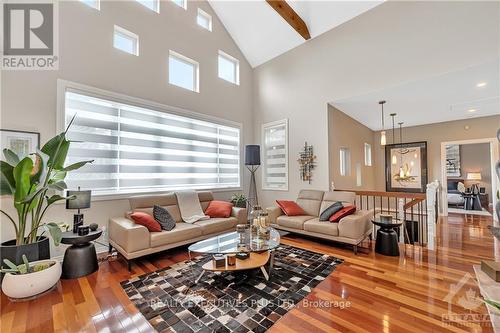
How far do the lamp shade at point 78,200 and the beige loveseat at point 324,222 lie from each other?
120 inches

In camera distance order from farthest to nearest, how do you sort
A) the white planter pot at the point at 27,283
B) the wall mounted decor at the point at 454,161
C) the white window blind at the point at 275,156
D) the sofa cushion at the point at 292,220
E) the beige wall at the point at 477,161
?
the wall mounted decor at the point at 454,161, the beige wall at the point at 477,161, the white window blind at the point at 275,156, the sofa cushion at the point at 292,220, the white planter pot at the point at 27,283

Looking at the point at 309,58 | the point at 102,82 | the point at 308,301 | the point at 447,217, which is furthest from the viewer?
the point at 447,217

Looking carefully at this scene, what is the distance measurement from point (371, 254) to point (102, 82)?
5.19 meters

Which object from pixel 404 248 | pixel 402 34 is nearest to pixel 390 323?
pixel 404 248

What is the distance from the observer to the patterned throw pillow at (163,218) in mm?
3377

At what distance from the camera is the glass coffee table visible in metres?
2.31

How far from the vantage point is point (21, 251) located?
7.80 feet

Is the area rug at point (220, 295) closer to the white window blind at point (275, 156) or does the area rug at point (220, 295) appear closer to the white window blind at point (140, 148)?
the white window blind at point (140, 148)

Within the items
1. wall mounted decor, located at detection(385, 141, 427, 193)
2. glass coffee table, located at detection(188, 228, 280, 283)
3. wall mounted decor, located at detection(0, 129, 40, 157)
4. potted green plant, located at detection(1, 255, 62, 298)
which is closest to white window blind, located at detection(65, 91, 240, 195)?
wall mounted decor, located at detection(0, 129, 40, 157)

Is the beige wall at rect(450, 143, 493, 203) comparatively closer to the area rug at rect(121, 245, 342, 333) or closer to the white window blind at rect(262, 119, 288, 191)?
the white window blind at rect(262, 119, 288, 191)

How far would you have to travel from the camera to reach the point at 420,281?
247cm

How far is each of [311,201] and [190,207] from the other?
2.47m

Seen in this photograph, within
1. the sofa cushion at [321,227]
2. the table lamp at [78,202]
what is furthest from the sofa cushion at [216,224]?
the table lamp at [78,202]

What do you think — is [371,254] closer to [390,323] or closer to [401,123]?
[390,323]
